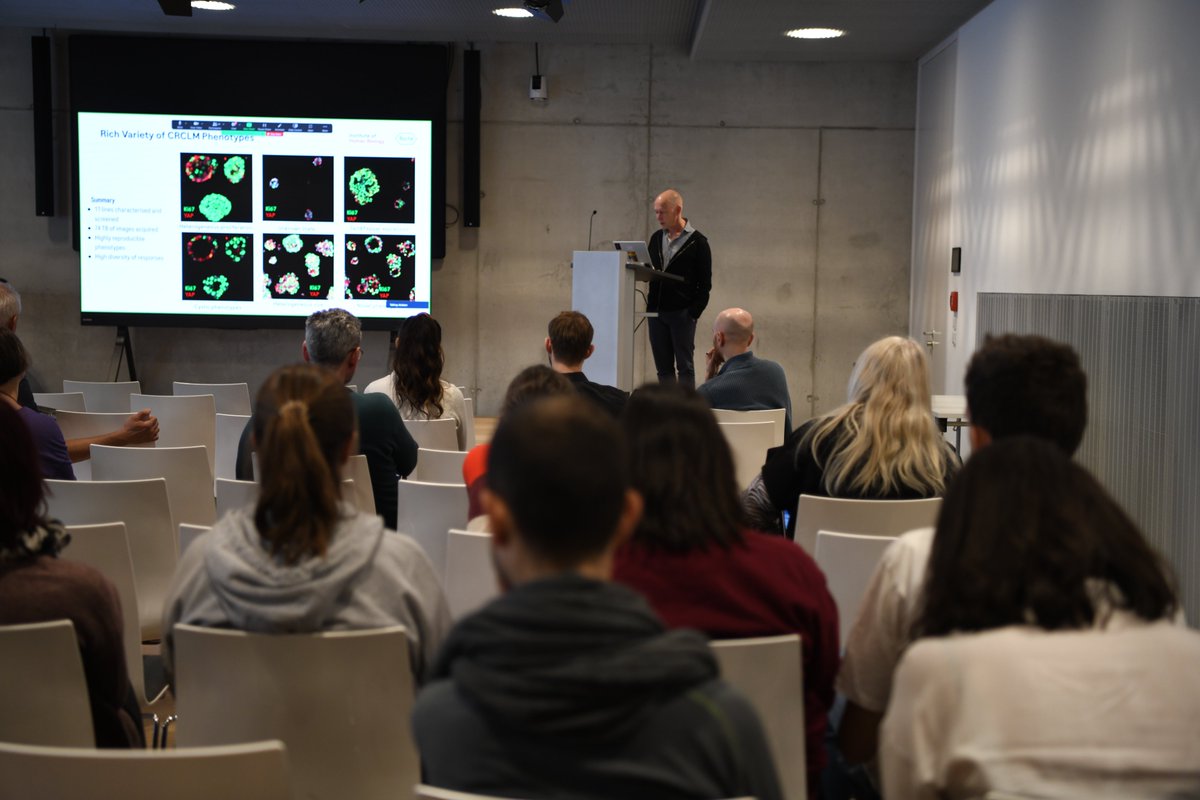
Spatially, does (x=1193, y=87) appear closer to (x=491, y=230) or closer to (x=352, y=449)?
(x=352, y=449)

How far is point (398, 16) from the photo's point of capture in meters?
8.91

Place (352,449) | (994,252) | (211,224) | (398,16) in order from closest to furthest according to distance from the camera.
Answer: (352,449) < (994,252) < (398,16) < (211,224)

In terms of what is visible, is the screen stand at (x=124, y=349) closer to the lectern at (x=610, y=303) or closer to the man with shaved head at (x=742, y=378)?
the lectern at (x=610, y=303)

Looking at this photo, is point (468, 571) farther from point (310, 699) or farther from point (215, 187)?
point (215, 187)

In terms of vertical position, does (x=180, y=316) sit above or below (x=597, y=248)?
below

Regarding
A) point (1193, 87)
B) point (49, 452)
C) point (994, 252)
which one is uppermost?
point (1193, 87)

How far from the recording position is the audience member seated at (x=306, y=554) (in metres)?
1.90

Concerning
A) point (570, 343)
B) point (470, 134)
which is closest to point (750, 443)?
point (570, 343)

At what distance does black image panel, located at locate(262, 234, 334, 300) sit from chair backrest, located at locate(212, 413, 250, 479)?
14.5 ft

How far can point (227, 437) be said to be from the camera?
17.3ft

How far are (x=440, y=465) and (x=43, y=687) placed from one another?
2.30 meters

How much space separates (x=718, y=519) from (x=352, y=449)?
0.67 m

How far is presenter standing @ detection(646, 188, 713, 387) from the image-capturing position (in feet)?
28.2

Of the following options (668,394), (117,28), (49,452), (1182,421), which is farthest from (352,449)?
(117,28)
